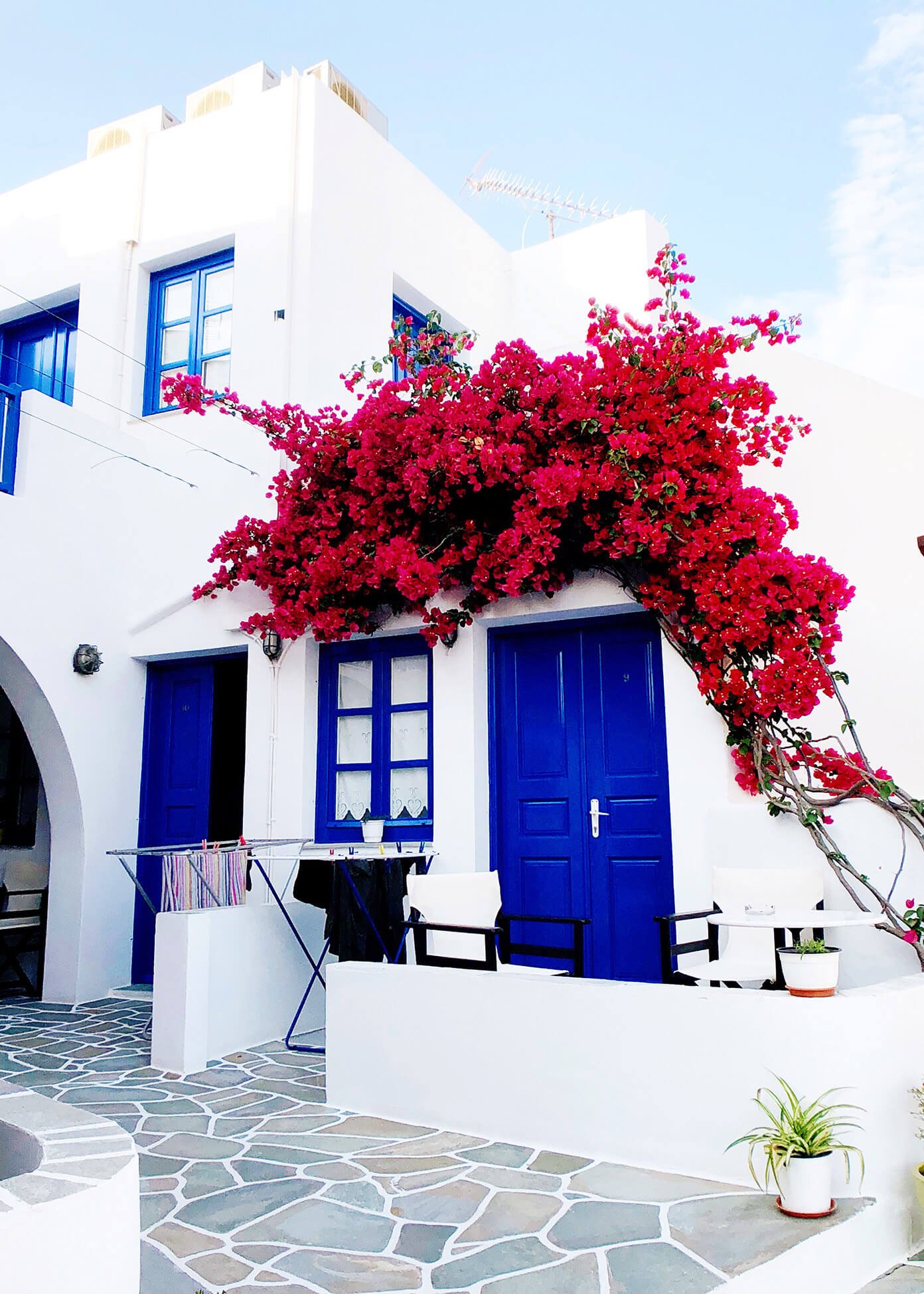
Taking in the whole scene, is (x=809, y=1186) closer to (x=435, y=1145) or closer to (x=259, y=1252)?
(x=435, y=1145)

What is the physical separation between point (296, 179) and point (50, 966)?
592cm

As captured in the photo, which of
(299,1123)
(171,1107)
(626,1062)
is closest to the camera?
(626,1062)

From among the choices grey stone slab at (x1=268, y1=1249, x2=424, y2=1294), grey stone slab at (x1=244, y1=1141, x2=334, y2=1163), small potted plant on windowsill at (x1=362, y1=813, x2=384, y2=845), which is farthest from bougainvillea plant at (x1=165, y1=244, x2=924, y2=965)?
grey stone slab at (x1=268, y1=1249, x2=424, y2=1294)

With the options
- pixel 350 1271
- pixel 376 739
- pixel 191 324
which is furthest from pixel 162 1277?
pixel 191 324

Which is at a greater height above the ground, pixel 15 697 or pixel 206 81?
pixel 206 81

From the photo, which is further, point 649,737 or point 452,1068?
point 649,737

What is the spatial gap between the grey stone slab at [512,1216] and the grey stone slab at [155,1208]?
982 mm

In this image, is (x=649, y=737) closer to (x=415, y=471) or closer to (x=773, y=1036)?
(x=415, y=471)

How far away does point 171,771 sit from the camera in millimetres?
7289

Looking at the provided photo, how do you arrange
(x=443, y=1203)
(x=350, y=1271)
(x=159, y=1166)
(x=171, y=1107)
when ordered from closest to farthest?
(x=350, y=1271) < (x=443, y=1203) < (x=159, y=1166) < (x=171, y=1107)

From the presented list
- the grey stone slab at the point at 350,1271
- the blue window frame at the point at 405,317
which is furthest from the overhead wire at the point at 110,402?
the grey stone slab at the point at 350,1271

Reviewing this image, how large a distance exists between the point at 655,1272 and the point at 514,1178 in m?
0.82

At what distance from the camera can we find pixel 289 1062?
204 inches

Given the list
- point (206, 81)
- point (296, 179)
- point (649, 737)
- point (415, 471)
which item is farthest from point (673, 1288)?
point (206, 81)
